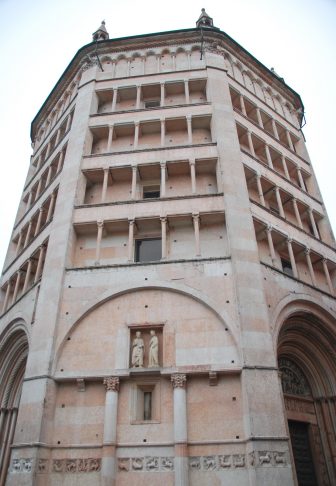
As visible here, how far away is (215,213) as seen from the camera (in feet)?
53.2

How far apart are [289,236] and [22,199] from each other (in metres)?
16.5

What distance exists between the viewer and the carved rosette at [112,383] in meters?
12.8

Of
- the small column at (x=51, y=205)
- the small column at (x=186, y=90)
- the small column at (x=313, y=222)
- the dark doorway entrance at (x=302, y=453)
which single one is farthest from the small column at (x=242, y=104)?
the dark doorway entrance at (x=302, y=453)

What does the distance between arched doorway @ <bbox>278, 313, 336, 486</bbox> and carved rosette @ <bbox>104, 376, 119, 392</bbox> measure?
6.59 m

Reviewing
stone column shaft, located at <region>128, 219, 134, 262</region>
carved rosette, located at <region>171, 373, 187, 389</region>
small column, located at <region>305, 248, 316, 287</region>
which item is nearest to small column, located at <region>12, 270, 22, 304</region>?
stone column shaft, located at <region>128, 219, 134, 262</region>

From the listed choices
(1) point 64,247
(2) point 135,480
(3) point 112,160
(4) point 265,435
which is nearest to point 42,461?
(2) point 135,480

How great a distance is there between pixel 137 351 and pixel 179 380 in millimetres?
1711

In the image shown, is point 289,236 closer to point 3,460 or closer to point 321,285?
point 321,285

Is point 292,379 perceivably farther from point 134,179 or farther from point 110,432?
point 134,179

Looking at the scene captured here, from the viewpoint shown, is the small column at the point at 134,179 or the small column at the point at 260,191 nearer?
the small column at the point at 134,179

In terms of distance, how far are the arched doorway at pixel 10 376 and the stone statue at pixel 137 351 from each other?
19.2 feet

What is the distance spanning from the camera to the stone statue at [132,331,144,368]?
13156mm

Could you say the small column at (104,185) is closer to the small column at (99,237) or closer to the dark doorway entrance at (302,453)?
the small column at (99,237)

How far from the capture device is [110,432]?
12.1 metres
